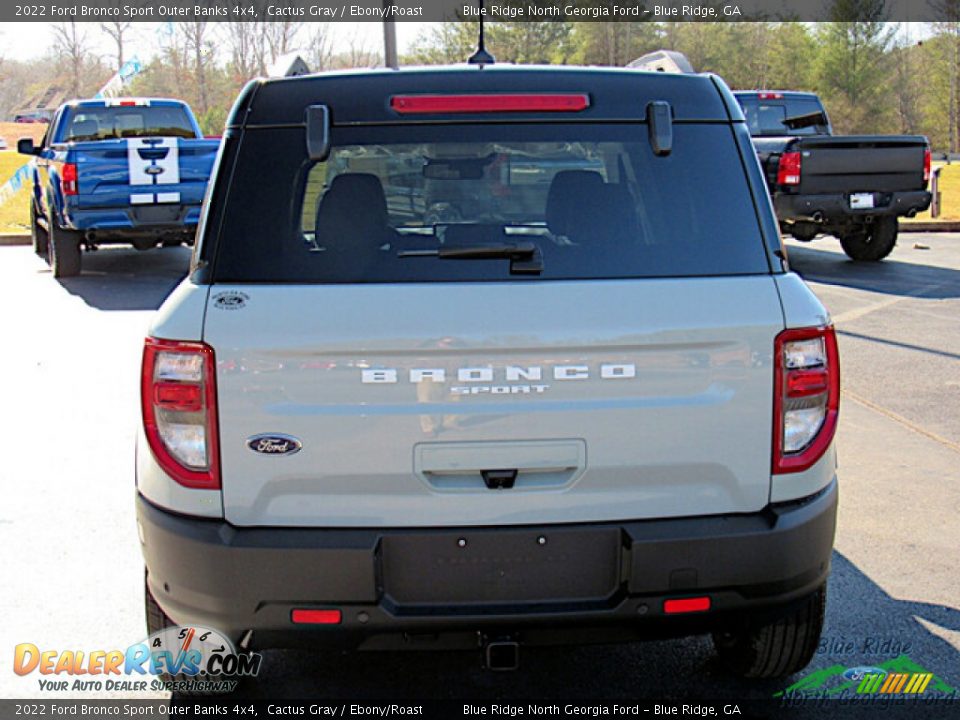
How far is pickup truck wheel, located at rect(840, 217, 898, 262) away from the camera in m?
15.0

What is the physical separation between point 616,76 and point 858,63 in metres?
70.7

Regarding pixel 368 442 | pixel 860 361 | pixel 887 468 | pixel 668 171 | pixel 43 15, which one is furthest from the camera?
pixel 43 15

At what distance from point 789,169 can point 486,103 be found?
11664 mm

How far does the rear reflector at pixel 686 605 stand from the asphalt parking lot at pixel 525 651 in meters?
0.72

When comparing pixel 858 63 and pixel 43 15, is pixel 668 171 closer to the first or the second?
pixel 43 15

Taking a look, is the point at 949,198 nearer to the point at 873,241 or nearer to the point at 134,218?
the point at 873,241

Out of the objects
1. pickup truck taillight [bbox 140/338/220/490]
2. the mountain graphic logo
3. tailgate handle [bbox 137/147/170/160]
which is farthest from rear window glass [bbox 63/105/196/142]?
the mountain graphic logo

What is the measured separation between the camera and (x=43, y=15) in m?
41.8

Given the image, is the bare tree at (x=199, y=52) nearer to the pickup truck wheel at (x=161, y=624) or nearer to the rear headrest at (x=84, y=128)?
the rear headrest at (x=84, y=128)

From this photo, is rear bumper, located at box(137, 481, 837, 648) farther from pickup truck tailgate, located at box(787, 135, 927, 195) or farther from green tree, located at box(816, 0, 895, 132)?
green tree, located at box(816, 0, 895, 132)

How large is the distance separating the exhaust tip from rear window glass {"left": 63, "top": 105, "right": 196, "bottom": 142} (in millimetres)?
13277

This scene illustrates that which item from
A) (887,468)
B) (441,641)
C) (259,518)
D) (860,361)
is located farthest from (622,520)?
(860,361)

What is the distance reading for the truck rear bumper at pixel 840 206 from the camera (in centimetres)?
1399

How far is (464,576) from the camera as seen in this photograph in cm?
292
